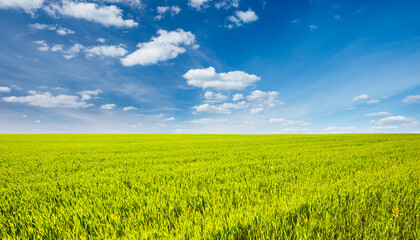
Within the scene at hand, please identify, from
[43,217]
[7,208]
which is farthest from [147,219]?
[7,208]

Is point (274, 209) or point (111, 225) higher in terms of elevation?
point (274, 209)

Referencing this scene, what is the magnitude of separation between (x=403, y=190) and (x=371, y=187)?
41 cm

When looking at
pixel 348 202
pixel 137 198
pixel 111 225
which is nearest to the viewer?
pixel 111 225

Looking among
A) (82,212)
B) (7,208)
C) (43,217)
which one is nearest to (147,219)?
(82,212)

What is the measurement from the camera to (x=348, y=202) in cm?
273

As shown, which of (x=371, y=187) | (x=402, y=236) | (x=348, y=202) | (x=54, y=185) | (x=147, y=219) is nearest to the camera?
(x=402, y=236)

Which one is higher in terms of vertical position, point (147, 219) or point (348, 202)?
point (348, 202)

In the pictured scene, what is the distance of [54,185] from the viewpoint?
4.18 metres

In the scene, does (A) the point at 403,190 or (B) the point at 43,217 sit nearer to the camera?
(B) the point at 43,217

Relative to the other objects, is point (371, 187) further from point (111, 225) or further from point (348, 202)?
point (111, 225)

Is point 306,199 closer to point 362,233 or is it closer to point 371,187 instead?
point 362,233

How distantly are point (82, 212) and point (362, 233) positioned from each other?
12.0 feet

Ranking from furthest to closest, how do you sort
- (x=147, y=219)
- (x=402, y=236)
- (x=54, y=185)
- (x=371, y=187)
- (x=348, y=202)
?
(x=54, y=185) → (x=371, y=187) → (x=348, y=202) → (x=147, y=219) → (x=402, y=236)

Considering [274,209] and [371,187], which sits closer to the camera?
[274,209]
